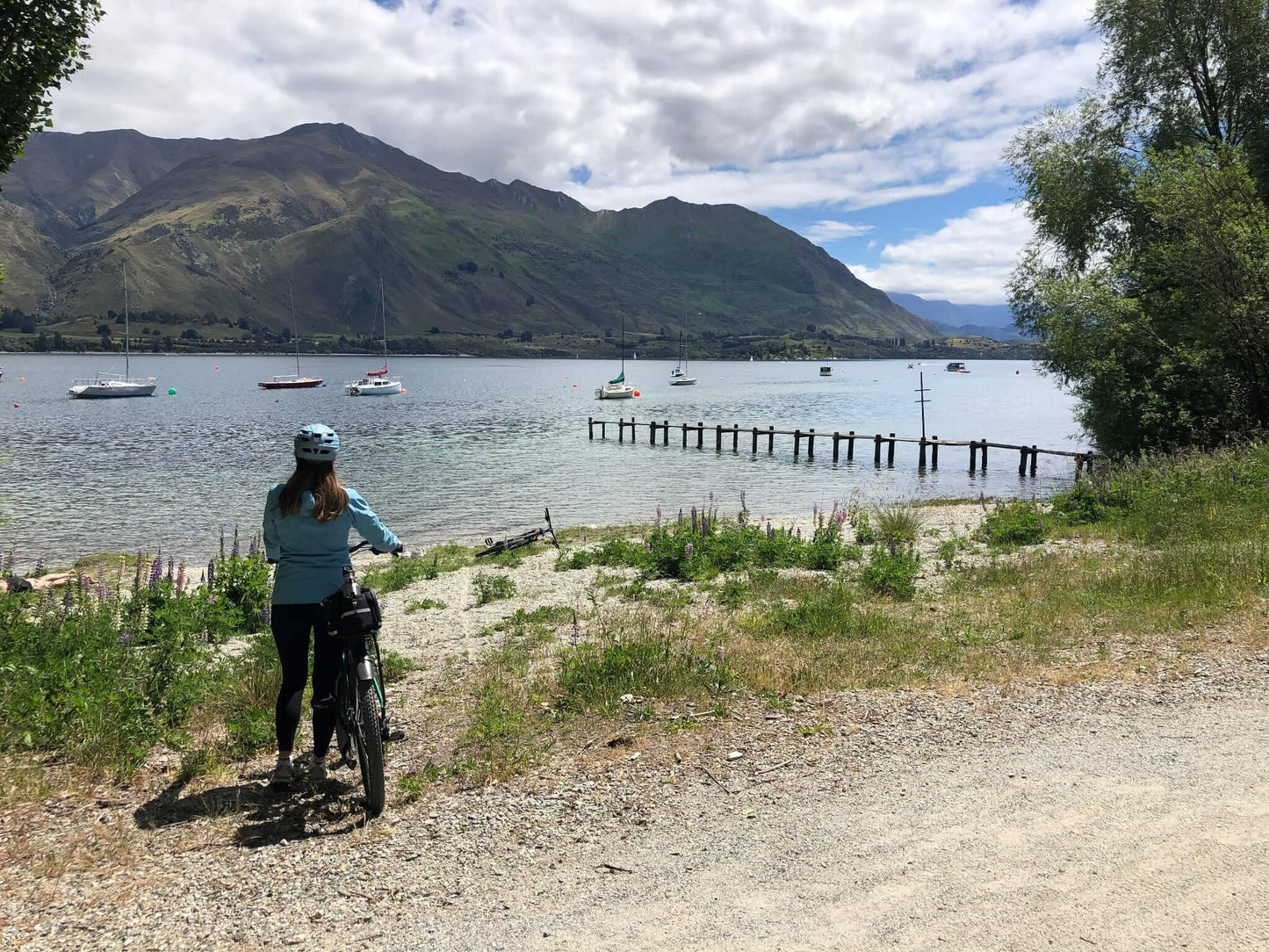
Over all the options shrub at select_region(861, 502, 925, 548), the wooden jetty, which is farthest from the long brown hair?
the wooden jetty

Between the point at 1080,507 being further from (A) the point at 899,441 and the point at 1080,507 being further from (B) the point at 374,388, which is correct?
(B) the point at 374,388

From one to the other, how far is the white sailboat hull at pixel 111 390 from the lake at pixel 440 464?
2.71 metres

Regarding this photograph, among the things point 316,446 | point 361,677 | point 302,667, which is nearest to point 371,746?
point 361,677

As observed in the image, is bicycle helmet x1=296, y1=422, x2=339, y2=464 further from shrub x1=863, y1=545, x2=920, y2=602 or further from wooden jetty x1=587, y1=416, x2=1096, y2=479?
wooden jetty x1=587, y1=416, x2=1096, y2=479

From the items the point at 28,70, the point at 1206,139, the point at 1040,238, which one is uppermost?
the point at 1206,139

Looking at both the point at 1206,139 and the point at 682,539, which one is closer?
the point at 682,539

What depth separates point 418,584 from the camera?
16.8m

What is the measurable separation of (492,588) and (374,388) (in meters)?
110

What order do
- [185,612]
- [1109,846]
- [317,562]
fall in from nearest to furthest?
[1109,846] → [317,562] → [185,612]

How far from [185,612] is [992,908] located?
1068 cm

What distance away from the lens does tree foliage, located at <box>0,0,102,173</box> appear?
8.77m

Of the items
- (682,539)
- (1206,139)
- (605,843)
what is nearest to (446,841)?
(605,843)

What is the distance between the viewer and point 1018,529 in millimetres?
17250

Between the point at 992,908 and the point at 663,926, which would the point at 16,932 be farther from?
the point at 992,908
